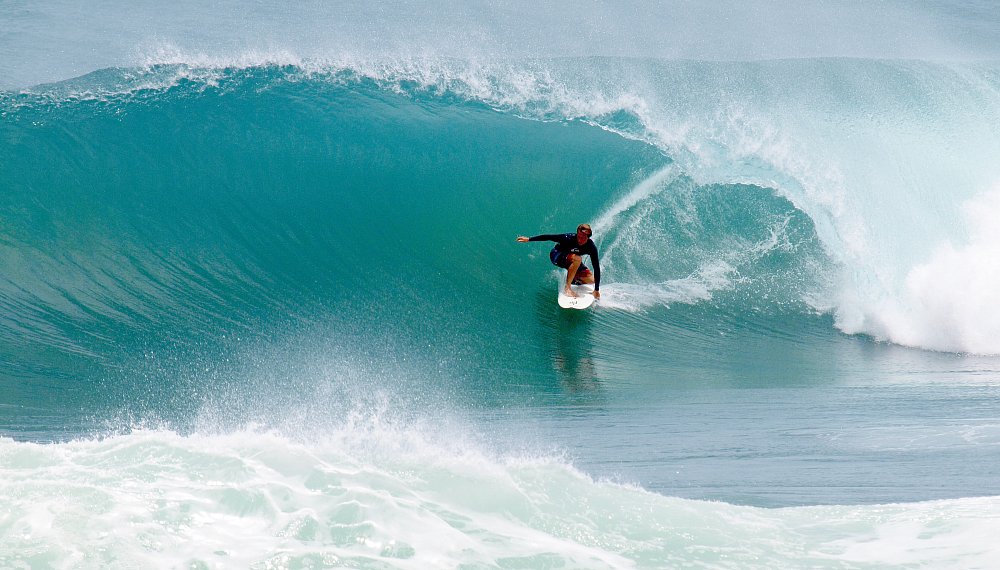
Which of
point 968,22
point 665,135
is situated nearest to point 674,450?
point 665,135

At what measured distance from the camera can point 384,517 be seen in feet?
17.5

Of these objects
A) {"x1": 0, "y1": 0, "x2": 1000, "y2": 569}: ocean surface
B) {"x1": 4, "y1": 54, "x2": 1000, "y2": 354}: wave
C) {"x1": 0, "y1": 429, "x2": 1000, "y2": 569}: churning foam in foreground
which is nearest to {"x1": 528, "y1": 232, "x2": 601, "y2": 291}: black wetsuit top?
{"x1": 0, "y1": 0, "x2": 1000, "y2": 569}: ocean surface

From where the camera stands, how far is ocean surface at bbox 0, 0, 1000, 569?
18.1 feet

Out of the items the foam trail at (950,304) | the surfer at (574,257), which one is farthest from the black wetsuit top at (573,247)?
the foam trail at (950,304)

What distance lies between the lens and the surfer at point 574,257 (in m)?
8.75

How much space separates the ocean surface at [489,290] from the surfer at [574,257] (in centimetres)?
40

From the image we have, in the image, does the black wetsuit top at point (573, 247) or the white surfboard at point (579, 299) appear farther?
the white surfboard at point (579, 299)

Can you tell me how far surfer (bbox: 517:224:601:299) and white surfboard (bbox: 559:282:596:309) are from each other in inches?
1.5

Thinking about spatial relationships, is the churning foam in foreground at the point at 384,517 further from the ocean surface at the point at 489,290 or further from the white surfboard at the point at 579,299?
the white surfboard at the point at 579,299

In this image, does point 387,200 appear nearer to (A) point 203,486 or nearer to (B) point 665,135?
(B) point 665,135

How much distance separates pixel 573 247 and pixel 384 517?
433 cm

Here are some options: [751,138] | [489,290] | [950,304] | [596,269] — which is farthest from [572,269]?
[950,304]

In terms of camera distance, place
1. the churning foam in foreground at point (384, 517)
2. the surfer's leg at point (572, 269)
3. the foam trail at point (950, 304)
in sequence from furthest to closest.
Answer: the foam trail at point (950, 304) < the surfer's leg at point (572, 269) < the churning foam in foreground at point (384, 517)

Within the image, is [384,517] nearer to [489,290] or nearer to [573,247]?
[573,247]
